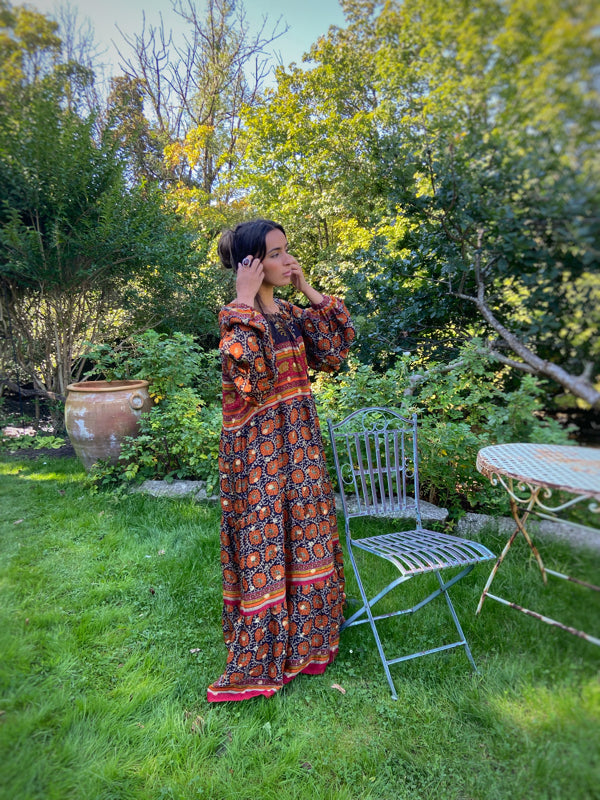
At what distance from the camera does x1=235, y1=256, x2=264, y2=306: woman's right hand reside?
1.81 meters

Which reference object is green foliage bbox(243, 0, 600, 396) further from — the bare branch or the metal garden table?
the metal garden table

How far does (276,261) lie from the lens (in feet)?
6.21

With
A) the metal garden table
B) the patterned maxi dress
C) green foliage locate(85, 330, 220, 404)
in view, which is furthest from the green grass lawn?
green foliage locate(85, 330, 220, 404)

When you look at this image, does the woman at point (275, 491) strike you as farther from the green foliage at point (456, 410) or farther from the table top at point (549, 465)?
the table top at point (549, 465)

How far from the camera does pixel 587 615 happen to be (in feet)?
2.93

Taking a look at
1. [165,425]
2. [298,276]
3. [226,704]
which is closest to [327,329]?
[298,276]

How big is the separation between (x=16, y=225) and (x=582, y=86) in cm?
124

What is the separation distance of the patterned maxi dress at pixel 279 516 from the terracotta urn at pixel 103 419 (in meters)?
2.29

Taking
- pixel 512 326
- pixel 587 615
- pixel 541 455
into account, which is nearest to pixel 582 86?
pixel 512 326

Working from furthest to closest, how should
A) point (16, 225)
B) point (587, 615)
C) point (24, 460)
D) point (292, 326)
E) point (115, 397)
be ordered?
point (115, 397) < point (292, 326) < point (24, 460) < point (16, 225) < point (587, 615)

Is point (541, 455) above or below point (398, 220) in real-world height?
below

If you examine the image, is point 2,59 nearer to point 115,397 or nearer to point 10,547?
point 10,547

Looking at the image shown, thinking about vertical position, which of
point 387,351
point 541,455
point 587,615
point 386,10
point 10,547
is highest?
point 386,10

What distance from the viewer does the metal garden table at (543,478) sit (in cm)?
91
